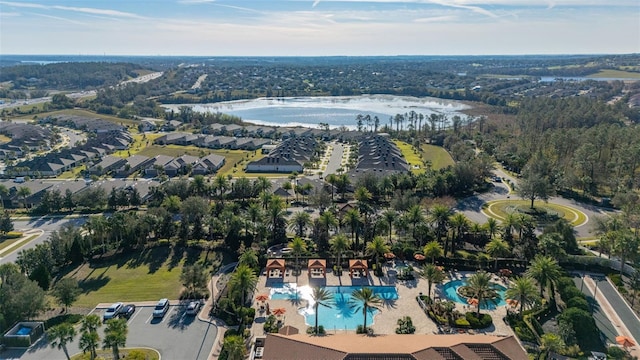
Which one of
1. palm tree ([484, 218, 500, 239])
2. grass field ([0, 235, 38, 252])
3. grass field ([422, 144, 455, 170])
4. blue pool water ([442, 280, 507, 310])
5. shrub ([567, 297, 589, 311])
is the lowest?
blue pool water ([442, 280, 507, 310])

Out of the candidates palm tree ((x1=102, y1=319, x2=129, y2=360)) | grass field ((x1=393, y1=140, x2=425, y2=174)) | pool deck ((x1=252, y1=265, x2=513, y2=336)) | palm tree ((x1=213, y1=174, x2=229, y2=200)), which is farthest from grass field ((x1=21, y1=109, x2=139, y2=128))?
→ palm tree ((x1=102, y1=319, x2=129, y2=360))

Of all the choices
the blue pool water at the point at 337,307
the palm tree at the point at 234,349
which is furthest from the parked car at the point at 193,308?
the palm tree at the point at 234,349

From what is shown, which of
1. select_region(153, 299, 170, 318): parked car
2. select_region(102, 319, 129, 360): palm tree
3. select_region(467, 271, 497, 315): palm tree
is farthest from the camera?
select_region(153, 299, 170, 318): parked car

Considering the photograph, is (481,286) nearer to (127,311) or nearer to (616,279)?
Result: (616,279)

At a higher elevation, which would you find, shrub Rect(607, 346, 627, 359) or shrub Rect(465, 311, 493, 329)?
shrub Rect(607, 346, 627, 359)

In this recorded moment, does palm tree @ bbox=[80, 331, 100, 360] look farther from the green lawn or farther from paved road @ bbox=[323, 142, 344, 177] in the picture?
paved road @ bbox=[323, 142, 344, 177]

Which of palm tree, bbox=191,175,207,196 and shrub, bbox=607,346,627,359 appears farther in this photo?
palm tree, bbox=191,175,207,196

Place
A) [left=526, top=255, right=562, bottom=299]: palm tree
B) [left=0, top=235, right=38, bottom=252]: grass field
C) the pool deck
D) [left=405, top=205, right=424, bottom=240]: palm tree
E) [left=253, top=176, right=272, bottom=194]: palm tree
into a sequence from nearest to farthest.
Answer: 1. the pool deck
2. [left=526, top=255, right=562, bottom=299]: palm tree
3. [left=405, top=205, right=424, bottom=240]: palm tree
4. [left=0, top=235, right=38, bottom=252]: grass field
5. [left=253, top=176, right=272, bottom=194]: palm tree

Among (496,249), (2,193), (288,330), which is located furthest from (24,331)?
(2,193)
